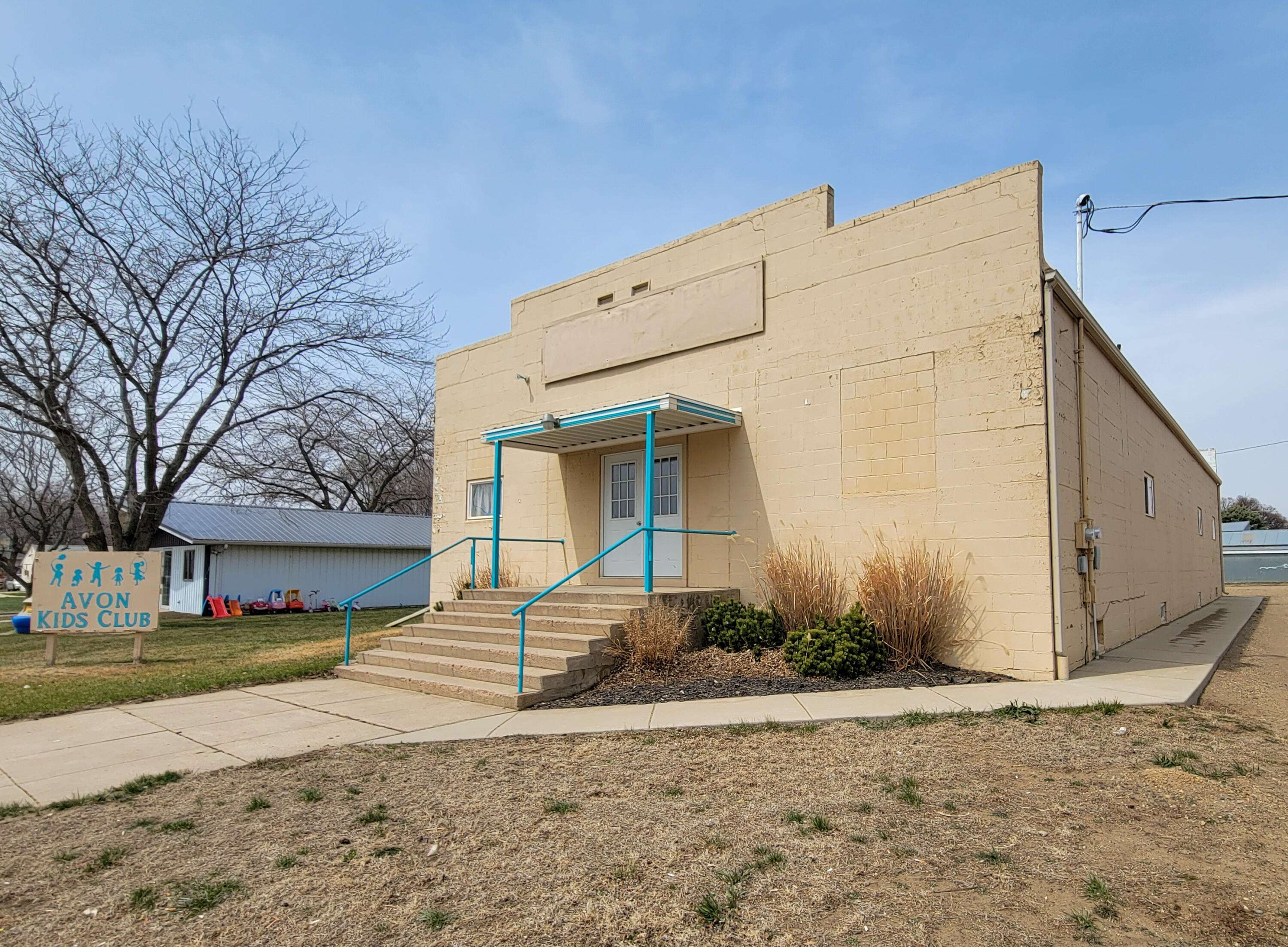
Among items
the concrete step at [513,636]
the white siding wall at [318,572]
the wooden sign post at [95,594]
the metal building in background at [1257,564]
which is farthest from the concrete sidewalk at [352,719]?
the metal building in background at [1257,564]

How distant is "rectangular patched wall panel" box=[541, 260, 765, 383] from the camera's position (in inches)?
434

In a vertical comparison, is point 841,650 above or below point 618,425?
below

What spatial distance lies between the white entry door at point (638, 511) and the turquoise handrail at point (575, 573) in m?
0.16

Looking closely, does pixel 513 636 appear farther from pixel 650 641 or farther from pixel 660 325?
pixel 660 325

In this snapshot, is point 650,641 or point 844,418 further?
point 844,418

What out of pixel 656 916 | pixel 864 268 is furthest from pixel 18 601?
pixel 656 916

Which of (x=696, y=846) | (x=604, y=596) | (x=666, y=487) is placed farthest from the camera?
(x=666, y=487)

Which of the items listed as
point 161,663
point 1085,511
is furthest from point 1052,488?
point 161,663

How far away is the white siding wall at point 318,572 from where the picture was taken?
1024 inches

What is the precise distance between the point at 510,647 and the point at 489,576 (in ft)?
14.5

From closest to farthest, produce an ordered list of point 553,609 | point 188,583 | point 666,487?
point 553,609 < point 666,487 < point 188,583

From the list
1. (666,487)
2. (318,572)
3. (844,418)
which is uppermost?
(844,418)

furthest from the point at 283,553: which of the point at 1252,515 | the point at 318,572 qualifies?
the point at 1252,515

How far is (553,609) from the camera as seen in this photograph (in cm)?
998
